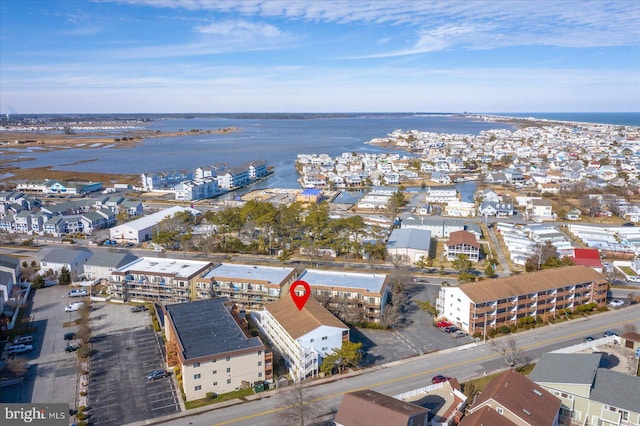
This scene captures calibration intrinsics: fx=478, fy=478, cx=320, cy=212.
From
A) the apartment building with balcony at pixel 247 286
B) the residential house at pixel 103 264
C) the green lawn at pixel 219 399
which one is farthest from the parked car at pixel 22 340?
the green lawn at pixel 219 399

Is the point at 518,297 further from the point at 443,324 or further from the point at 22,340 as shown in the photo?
the point at 22,340

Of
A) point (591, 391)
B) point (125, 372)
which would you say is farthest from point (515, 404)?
point (125, 372)

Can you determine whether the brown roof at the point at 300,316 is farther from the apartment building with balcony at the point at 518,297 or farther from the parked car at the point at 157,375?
the apartment building with balcony at the point at 518,297

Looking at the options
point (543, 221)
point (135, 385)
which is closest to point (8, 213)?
point (135, 385)

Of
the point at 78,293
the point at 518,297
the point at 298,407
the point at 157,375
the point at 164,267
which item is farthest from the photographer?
the point at 164,267

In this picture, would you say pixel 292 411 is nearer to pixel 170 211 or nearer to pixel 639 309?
pixel 639 309

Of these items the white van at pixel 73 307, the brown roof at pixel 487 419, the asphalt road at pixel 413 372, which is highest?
the brown roof at pixel 487 419
